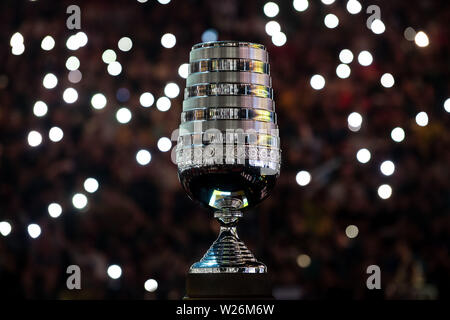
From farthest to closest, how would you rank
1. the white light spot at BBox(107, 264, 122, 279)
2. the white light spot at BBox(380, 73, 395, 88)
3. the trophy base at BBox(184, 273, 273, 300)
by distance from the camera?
the white light spot at BBox(380, 73, 395, 88) → the white light spot at BBox(107, 264, 122, 279) → the trophy base at BBox(184, 273, 273, 300)

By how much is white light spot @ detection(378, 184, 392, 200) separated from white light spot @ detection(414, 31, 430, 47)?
22.9 inches

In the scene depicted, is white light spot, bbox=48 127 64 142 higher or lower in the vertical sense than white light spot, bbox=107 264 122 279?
higher

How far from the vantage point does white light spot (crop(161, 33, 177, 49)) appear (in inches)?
113

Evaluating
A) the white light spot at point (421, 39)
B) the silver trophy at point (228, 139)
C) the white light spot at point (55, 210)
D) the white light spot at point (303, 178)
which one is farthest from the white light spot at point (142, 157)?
the silver trophy at point (228, 139)

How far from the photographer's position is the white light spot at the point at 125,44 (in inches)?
113

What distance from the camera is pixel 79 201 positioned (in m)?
2.75

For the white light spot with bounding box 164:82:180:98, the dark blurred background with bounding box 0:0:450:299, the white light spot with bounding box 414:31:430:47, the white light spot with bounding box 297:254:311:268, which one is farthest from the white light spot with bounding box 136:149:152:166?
the white light spot with bounding box 414:31:430:47

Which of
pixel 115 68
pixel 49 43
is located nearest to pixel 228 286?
pixel 115 68

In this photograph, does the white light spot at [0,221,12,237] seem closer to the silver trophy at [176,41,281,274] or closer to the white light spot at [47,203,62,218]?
the white light spot at [47,203,62,218]

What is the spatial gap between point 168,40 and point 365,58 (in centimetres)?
76

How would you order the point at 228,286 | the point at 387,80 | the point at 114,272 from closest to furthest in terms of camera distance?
the point at 228,286 → the point at 114,272 → the point at 387,80

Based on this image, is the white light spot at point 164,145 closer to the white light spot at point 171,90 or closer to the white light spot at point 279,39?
the white light spot at point 171,90

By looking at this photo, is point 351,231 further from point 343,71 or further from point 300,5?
point 300,5

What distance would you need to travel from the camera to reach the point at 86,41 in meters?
2.86
